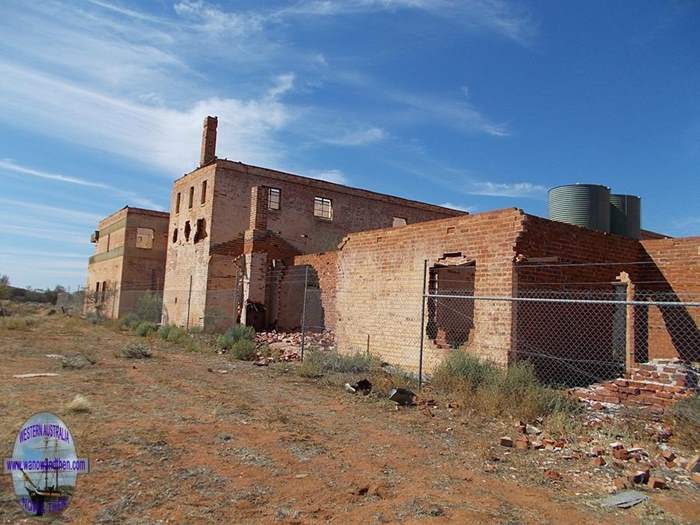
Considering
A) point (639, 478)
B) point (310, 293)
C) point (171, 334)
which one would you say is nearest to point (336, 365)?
point (639, 478)

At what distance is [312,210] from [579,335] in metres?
17.1

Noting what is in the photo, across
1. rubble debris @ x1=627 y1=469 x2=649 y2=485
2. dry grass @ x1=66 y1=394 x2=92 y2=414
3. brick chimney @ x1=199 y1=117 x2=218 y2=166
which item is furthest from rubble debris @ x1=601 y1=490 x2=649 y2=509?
brick chimney @ x1=199 y1=117 x2=218 y2=166

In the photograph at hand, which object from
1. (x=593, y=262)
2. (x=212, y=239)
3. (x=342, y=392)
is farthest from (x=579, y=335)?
(x=212, y=239)

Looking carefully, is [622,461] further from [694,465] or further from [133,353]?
[133,353]

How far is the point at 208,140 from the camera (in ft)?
85.3

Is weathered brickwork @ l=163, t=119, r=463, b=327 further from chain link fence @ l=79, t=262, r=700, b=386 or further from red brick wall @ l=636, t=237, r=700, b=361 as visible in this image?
red brick wall @ l=636, t=237, r=700, b=361

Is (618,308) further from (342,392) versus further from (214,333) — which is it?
(214,333)

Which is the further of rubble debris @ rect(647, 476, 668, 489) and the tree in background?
the tree in background

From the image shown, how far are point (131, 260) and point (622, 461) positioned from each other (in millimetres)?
31699

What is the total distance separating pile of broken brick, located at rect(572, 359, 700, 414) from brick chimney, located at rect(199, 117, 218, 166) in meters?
21.8

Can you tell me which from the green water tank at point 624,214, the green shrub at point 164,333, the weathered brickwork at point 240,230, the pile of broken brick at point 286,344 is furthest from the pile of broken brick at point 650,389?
the weathered brickwork at point 240,230

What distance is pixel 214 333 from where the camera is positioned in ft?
71.7

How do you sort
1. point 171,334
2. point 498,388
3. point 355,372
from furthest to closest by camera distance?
1. point 171,334
2. point 355,372
3. point 498,388
